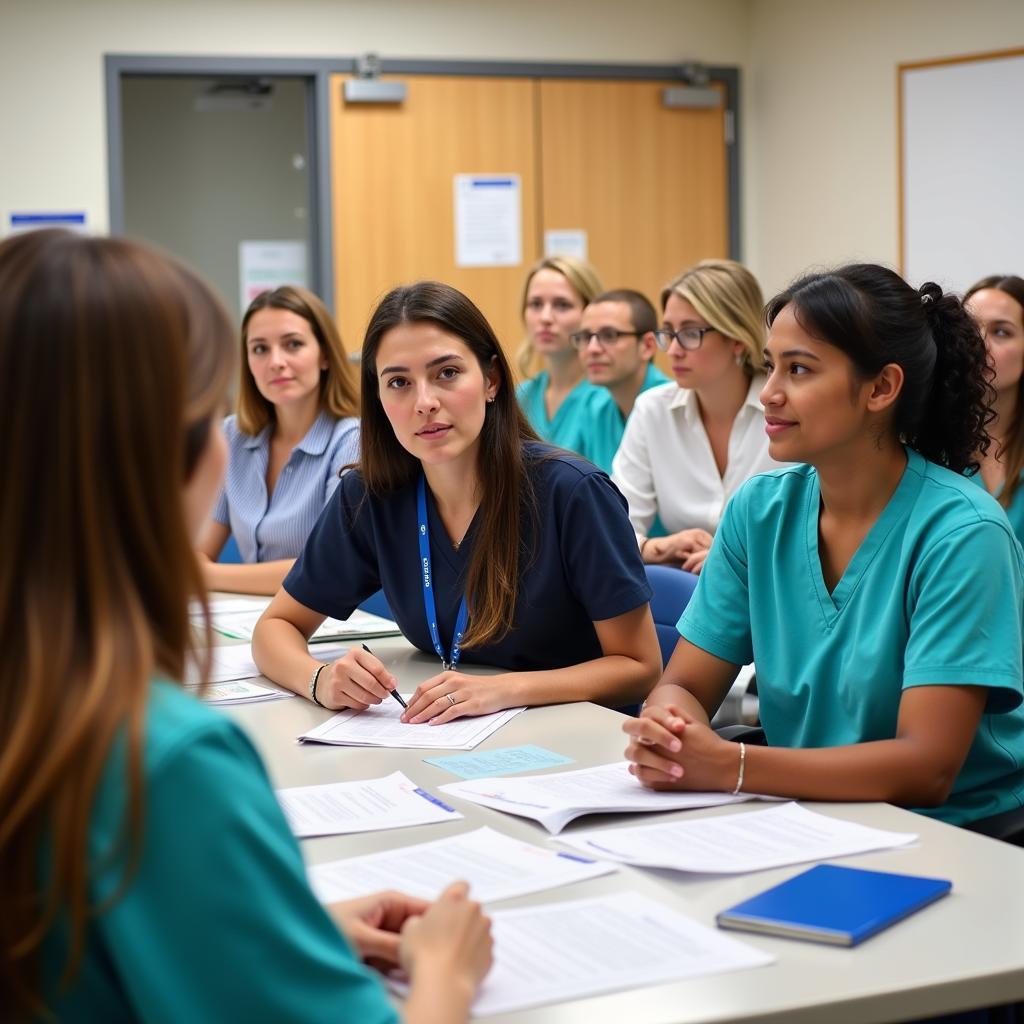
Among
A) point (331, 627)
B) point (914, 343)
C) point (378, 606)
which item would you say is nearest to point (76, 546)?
point (914, 343)

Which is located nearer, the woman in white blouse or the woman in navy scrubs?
the woman in navy scrubs

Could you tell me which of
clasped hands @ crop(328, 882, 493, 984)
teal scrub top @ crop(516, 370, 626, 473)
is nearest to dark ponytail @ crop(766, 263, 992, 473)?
clasped hands @ crop(328, 882, 493, 984)

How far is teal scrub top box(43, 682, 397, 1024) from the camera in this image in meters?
0.72

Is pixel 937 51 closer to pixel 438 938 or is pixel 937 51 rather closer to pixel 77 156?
pixel 77 156

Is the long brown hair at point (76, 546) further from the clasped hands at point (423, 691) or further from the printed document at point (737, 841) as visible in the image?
the clasped hands at point (423, 691)

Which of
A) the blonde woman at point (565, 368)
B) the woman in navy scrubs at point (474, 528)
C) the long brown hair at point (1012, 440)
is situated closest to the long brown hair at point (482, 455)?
the woman in navy scrubs at point (474, 528)

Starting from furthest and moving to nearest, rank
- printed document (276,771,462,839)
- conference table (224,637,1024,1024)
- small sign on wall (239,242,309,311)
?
small sign on wall (239,242,309,311) < printed document (276,771,462,839) < conference table (224,637,1024,1024)

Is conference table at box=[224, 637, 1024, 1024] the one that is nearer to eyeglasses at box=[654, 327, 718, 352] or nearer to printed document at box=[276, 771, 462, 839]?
printed document at box=[276, 771, 462, 839]

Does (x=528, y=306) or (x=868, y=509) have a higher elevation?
(x=528, y=306)

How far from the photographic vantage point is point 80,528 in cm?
75

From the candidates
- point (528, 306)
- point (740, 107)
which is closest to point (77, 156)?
point (528, 306)

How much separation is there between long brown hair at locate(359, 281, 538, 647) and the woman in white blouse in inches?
50.4

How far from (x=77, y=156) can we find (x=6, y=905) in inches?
198

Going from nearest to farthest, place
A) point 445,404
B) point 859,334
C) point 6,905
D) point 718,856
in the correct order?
point 6,905
point 718,856
point 859,334
point 445,404
